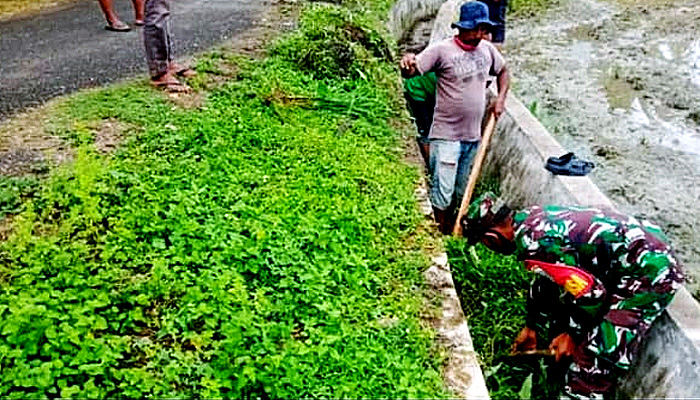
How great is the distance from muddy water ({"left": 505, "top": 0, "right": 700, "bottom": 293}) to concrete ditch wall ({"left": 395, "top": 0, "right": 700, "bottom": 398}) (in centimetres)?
107

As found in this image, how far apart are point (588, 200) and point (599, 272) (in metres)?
1.30

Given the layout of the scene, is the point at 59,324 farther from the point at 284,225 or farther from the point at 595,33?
the point at 595,33

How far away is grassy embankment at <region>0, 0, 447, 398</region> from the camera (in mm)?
3188

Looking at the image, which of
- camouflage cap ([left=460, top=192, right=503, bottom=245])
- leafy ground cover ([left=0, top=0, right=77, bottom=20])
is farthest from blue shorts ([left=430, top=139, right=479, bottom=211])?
leafy ground cover ([left=0, top=0, right=77, bottom=20])

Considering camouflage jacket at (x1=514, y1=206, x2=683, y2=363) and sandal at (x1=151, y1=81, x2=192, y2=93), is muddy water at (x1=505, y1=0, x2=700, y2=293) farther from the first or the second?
sandal at (x1=151, y1=81, x2=192, y2=93)

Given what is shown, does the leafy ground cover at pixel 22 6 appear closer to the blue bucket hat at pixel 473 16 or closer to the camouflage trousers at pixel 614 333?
the blue bucket hat at pixel 473 16

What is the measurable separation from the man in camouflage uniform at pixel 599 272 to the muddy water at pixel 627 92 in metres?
1.93

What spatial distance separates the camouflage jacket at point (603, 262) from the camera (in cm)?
373

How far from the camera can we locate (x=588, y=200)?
16.6 ft

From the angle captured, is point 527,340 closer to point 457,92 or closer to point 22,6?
point 457,92

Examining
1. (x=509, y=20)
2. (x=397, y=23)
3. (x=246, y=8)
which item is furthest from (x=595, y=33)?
(x=246, y=8)

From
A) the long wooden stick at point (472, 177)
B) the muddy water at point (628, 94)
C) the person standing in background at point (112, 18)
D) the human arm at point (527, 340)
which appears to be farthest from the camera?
the person standing in background at point (112, 18)

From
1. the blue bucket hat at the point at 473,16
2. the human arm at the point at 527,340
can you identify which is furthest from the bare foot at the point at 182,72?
the human arm at the point at 527,340

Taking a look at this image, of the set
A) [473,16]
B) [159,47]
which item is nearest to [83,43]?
[159,47]
